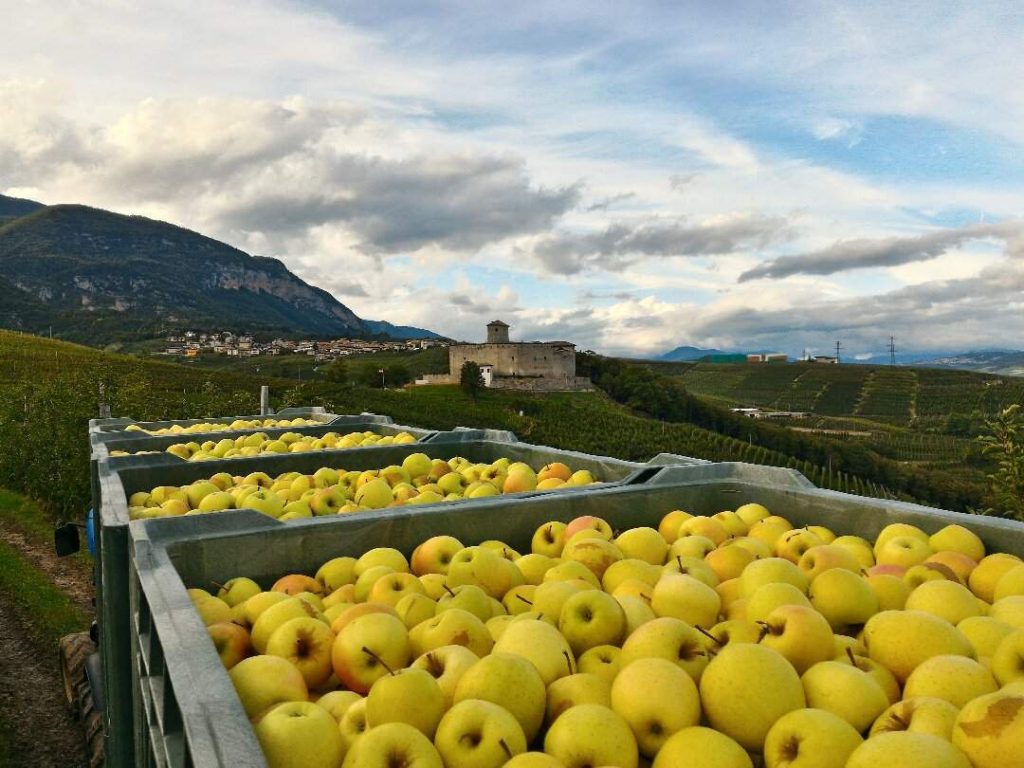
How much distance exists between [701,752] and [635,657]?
1.24ft

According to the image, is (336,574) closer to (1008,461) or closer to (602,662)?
(602,662)

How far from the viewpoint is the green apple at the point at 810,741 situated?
1464 millimetres

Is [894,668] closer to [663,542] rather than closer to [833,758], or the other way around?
[833,758]

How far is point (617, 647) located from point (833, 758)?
0.68m

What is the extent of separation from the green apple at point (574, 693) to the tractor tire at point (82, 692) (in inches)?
225

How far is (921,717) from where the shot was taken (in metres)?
1.56

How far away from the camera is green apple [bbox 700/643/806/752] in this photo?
163 cm

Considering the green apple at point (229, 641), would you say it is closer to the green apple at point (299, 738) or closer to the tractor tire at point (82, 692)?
the green apple at point (299, 738)

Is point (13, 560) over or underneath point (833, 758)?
underneath

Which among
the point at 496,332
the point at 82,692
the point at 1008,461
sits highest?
the point at 496,332

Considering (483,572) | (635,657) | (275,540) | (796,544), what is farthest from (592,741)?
(796,544)

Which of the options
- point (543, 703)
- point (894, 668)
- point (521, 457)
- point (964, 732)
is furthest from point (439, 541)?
point (521, 457)

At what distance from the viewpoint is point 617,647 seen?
80.5 inches

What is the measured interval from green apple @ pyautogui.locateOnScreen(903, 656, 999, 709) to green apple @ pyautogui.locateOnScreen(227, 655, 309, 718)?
1504 millimetres
